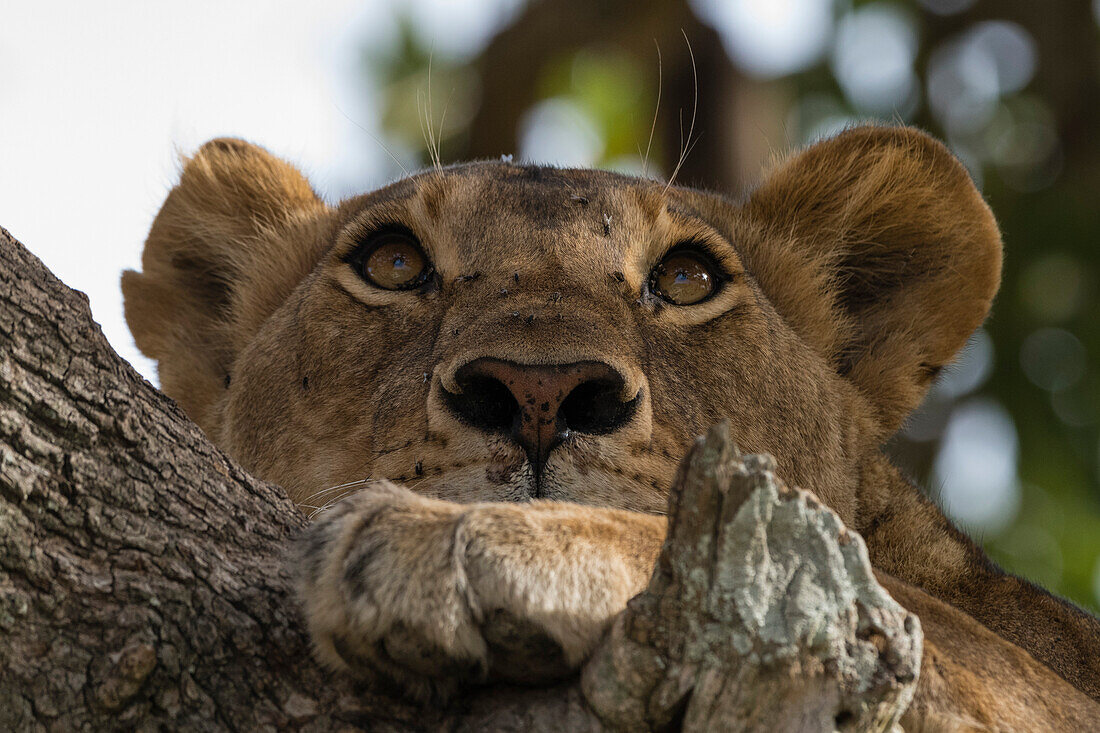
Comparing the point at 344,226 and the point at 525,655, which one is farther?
the point at 344,226

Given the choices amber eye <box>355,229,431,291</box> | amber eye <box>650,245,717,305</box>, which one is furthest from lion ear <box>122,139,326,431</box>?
amber eye <box>650,245,717,305</box>

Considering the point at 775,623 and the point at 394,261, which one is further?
the point at 394,261

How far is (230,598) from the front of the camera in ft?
7.61

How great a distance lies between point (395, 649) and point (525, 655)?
8.6 inches

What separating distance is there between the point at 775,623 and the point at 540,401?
131 cm

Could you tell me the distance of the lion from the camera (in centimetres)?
221

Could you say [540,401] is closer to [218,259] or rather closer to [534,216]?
[534,216]

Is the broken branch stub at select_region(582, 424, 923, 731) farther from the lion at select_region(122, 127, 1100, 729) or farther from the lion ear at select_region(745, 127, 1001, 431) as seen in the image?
the lion ear at select_region(745, 127, 1001, 431)

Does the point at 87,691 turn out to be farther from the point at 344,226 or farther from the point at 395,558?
the point at 344,226

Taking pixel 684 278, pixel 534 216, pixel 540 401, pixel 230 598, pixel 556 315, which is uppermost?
pixel 534 216

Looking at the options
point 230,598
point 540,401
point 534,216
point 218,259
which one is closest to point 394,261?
point 534,216

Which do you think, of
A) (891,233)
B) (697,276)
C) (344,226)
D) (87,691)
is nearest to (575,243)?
(697,276)

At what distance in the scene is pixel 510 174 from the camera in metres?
4.61

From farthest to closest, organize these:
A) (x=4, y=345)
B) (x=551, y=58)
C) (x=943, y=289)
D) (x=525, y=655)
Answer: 1. (x=551, y=58)
2. (x=943, y=289)
3. (x=4, y=345)
4. (x=525, y=655)
